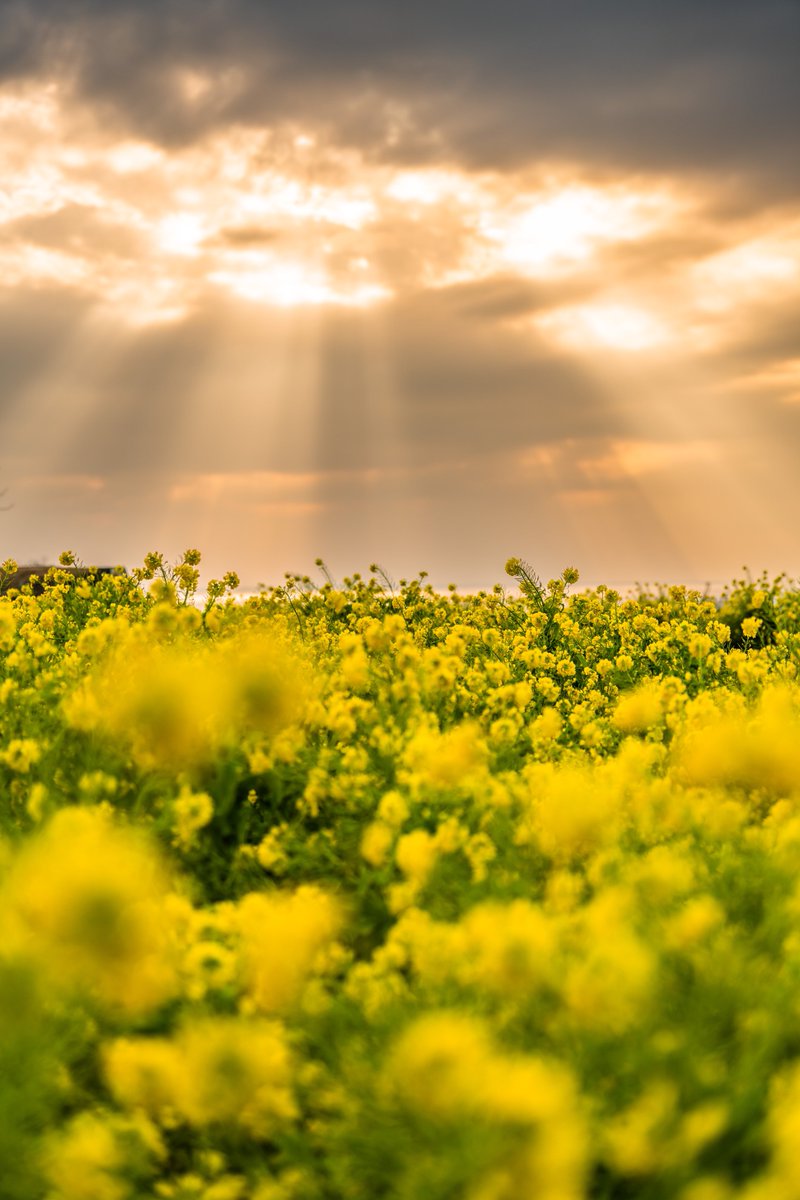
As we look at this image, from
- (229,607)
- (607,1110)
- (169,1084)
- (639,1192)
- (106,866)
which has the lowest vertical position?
(639,1192)

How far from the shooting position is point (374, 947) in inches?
129

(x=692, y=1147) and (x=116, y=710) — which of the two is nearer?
(x=692, y=1147)

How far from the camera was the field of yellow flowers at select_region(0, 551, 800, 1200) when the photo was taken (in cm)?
215

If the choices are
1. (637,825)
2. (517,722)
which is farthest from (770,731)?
(517,722)

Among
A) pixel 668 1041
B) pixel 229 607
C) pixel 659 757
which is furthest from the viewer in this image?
pixel 229 607

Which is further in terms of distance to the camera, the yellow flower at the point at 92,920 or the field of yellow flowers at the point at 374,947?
the yellow flower at the point at 92,920

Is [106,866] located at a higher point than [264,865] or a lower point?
lower

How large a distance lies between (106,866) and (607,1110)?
3.77ft

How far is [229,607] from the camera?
697 cm

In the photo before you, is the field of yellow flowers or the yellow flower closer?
the field of yellow flowers

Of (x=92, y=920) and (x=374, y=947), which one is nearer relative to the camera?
(x=92, y=920)

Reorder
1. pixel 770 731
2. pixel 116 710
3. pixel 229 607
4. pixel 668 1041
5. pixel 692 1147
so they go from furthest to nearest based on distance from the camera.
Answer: pixel 229 607
pixel 770 731
pixel 116 710
pixel 668 1041
pixel 692 1147

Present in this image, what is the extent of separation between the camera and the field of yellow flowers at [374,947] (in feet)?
7.04

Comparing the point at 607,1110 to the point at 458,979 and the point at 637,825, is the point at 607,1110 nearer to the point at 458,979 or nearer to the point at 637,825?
the point at 458,979
